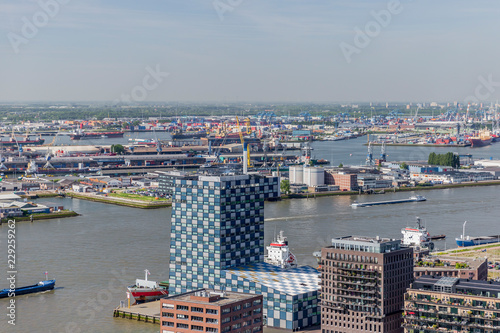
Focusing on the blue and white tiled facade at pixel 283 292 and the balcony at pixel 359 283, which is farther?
the blue and white tiled facade at pixel 283 292

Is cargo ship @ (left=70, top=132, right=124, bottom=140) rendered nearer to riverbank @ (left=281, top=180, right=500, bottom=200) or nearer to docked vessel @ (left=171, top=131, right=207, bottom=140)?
docked vessel @ (left=171, top=131, right=207, bottom=140)

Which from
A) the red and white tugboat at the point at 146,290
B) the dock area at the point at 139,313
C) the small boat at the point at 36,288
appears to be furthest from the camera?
the small boat at the point at 36,288

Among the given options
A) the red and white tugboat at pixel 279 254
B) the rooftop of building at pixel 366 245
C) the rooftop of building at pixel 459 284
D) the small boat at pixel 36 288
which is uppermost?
the rooftop of building at pixel 366 245

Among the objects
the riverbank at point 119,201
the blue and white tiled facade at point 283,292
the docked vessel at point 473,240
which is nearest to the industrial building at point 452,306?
the blue and white tiled facade at point 283,292

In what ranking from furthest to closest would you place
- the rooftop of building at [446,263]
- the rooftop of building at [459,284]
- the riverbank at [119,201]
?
the riverbank at [119,201] < the rooftop of building at [446,263] < the rooftop of building at [459,284]

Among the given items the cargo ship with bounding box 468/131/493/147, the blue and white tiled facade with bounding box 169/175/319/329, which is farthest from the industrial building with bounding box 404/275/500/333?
the cargo ship with bounding box 468/131/493/147

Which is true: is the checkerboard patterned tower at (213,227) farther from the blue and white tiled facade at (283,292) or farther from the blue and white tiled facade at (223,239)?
the blue and white tiled facade at (283,292)
